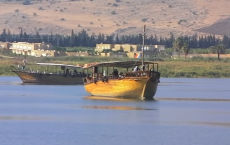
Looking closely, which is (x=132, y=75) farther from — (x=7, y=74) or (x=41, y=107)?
(x=7, y=74)

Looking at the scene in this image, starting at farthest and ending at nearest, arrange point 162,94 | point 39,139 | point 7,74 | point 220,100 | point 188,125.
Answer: point 7,74 → point 162,94 → point 220,100 → point 188,125 → point 39,139

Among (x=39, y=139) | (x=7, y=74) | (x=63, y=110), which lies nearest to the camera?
(x=39, y=139)

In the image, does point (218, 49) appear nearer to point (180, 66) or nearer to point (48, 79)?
Answer: point (180, 66)

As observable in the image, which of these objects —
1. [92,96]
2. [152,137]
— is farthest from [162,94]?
[152,137]

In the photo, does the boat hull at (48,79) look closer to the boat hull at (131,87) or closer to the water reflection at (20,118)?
the boat hull at (131,87)

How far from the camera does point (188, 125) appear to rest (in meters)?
51.5

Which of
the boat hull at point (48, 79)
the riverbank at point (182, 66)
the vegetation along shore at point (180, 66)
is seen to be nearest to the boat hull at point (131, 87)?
the boat hull at point (48, 79)

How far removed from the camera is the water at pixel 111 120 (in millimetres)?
44969

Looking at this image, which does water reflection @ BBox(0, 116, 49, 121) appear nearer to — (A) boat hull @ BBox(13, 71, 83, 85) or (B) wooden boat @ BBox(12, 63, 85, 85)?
(B) wooden boat @ BBox(12, 63, 85, 85)

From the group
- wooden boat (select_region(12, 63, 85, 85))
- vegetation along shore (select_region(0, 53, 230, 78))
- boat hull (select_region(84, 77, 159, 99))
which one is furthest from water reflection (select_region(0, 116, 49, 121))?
vegetation along shore (select_region(0, 53, 230, 78))

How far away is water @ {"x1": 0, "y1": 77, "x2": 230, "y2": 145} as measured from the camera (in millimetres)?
44969

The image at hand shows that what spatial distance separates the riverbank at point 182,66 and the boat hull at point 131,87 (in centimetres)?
5048

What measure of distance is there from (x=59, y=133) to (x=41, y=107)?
16.5 meters

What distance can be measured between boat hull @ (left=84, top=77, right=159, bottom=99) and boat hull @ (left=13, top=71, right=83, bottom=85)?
24.6m
